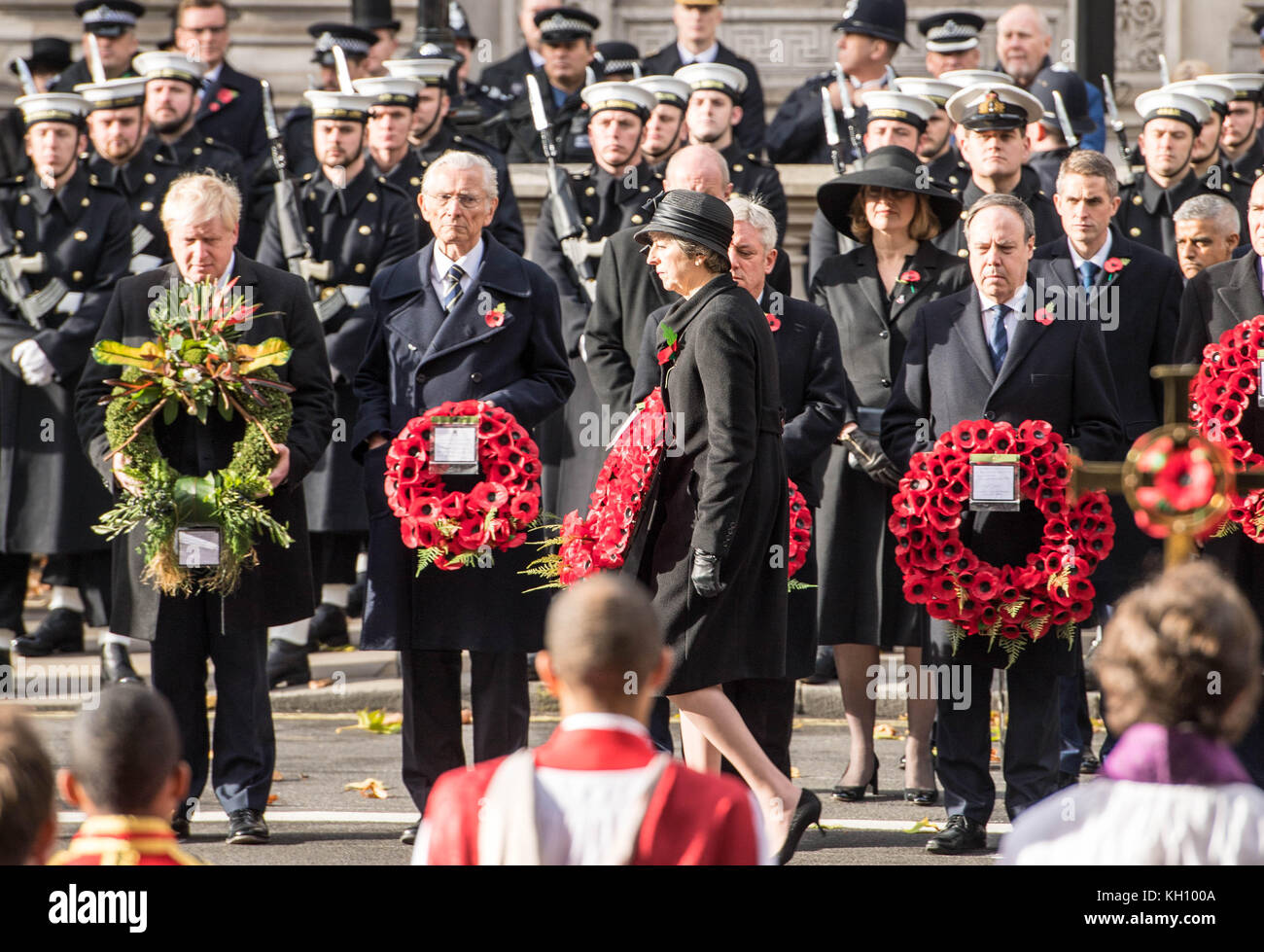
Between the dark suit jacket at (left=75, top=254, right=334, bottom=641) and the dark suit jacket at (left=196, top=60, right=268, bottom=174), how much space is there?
4.46m

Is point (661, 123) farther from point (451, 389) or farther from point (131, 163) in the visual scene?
point (451, 389)

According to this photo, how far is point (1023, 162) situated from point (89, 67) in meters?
5.83

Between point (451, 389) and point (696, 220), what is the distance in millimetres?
1291

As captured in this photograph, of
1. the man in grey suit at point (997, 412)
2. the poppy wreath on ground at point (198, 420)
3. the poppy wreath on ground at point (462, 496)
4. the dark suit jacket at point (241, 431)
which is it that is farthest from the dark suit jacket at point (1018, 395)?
the poppy wreath on ground at point (198, 420)

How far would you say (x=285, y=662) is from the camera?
30.0ft

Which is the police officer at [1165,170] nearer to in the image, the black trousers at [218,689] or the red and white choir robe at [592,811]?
the black trousers at [218,689]

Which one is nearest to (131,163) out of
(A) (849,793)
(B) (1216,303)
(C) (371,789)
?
(C) (371,789)

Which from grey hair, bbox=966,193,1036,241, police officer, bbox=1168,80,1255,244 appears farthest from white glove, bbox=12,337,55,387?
police officer, bbox=1168,80,1255,244

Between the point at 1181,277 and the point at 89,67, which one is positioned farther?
the point at 89,67

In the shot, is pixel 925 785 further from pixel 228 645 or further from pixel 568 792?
pixel 568 792
